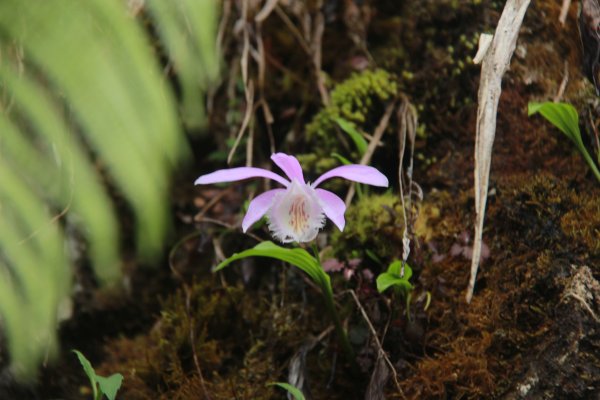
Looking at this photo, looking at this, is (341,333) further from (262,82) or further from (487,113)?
(262,82)

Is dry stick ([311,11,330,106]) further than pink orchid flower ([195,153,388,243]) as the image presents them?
Yes

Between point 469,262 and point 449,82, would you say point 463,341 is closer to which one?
point 469,262

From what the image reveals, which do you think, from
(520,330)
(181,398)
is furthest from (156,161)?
(520,330)

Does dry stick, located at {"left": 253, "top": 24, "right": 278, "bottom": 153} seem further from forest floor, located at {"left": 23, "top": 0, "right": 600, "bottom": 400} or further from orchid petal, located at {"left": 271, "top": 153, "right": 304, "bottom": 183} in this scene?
orchid petal, located at {"left": 271, "top": 153, "right": 304, "bottom": 183}

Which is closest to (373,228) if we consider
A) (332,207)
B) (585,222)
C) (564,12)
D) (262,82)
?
(332,207)

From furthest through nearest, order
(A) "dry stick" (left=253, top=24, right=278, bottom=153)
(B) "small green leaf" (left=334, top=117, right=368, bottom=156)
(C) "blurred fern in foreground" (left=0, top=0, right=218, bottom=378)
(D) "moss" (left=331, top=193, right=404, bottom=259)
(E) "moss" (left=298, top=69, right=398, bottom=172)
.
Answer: (A) "dry stick" (left=253, top=24, right=278, bottom=153)
(E) "moss" (left=298, top=69, right=398, bottom=172)
(B) "small green leaf" (left=334, top=117, right=368, bottom=156)
(D) "moss" (left=331, top=193, right=404, bottom=259)
(C) "blurred fern in foreground" (left=0, top=0, right=218, bottom=378)

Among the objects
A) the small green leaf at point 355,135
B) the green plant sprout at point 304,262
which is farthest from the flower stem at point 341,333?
the small green leaf at point 355,135

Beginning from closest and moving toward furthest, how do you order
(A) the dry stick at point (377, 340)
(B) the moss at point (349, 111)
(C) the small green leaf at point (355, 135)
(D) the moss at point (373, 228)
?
1. (A) the dry stick at point (377, 340)
2. (D) the moss at point (373, 228)
3. (C) the small green leaf at point (355, 135)
4. (B) the moss at point (349, 111)

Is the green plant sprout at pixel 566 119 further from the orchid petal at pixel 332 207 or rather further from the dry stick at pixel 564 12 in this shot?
the orchid petal at pixel 332 207

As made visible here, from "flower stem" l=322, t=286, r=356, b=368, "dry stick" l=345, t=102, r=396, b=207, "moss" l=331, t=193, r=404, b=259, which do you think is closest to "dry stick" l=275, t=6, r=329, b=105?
"dry stick" l=345, t=102, r=396, b=207
